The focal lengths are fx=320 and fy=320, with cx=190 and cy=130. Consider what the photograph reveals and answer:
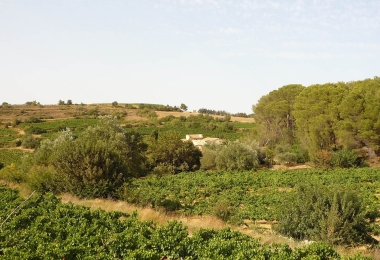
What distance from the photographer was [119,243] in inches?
284

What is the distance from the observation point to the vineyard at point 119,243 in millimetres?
6539

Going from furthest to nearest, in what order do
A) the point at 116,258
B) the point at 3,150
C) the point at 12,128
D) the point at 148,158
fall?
the point at 12,128
the point at 3,150
the point at 148,158
the point at 116,258

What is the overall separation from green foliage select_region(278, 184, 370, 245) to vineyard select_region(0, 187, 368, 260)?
265 centimetres

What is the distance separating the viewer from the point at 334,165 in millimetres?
36000

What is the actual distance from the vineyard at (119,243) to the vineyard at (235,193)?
17.4 feet

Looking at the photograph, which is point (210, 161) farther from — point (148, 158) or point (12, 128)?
point (12, 128)

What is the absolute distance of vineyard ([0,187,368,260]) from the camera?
21.5ft

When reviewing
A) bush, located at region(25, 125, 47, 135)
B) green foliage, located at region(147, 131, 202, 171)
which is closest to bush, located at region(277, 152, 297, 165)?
green foliage, located at region(147, 131, 202, 171)

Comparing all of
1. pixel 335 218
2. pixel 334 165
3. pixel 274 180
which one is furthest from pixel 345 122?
pixel 335 218

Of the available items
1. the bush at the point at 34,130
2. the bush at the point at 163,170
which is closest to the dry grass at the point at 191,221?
the bush at the point at 163,170

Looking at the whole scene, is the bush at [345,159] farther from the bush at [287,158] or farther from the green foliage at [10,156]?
the green foliage at [10,156]

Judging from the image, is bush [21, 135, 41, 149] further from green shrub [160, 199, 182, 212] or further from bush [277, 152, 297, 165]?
green shrub [160, 199, 182, 212]

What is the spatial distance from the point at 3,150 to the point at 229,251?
217 ft

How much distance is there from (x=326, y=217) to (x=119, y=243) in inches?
269
